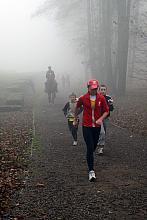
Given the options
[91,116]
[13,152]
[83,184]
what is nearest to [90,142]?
[91,116]

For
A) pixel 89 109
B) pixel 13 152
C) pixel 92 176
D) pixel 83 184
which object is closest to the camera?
pixel 83 184

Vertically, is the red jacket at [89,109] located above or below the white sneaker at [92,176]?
above

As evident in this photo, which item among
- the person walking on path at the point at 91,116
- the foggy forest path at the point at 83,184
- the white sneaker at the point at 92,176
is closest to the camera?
the foggy forest path at the point at 83,184

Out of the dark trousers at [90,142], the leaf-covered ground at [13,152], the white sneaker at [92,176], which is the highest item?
the dark trousers at [90,142]

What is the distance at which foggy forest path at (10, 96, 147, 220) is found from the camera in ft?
Result: 23.7

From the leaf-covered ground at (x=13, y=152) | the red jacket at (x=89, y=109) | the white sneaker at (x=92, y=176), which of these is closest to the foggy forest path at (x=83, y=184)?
the white sneaker at (x=92, y=176)

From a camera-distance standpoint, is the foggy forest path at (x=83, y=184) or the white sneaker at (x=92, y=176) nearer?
the foggy forest path at (x=83, y=184)

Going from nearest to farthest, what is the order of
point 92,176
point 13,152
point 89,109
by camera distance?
point 92,176 → point 89,109 → point 13,152

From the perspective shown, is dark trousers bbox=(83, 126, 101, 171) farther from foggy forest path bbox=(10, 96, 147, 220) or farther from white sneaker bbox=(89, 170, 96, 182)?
foggy forest path bbox=(10, 96, 147, 220)

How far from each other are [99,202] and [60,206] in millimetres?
680

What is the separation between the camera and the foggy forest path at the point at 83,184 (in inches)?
285

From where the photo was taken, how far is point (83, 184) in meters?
8.87

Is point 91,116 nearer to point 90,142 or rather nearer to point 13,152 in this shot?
point 90,142

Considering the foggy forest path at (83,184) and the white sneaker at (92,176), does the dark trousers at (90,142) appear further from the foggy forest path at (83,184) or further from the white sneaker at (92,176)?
the foggy forest path at (83,184)
